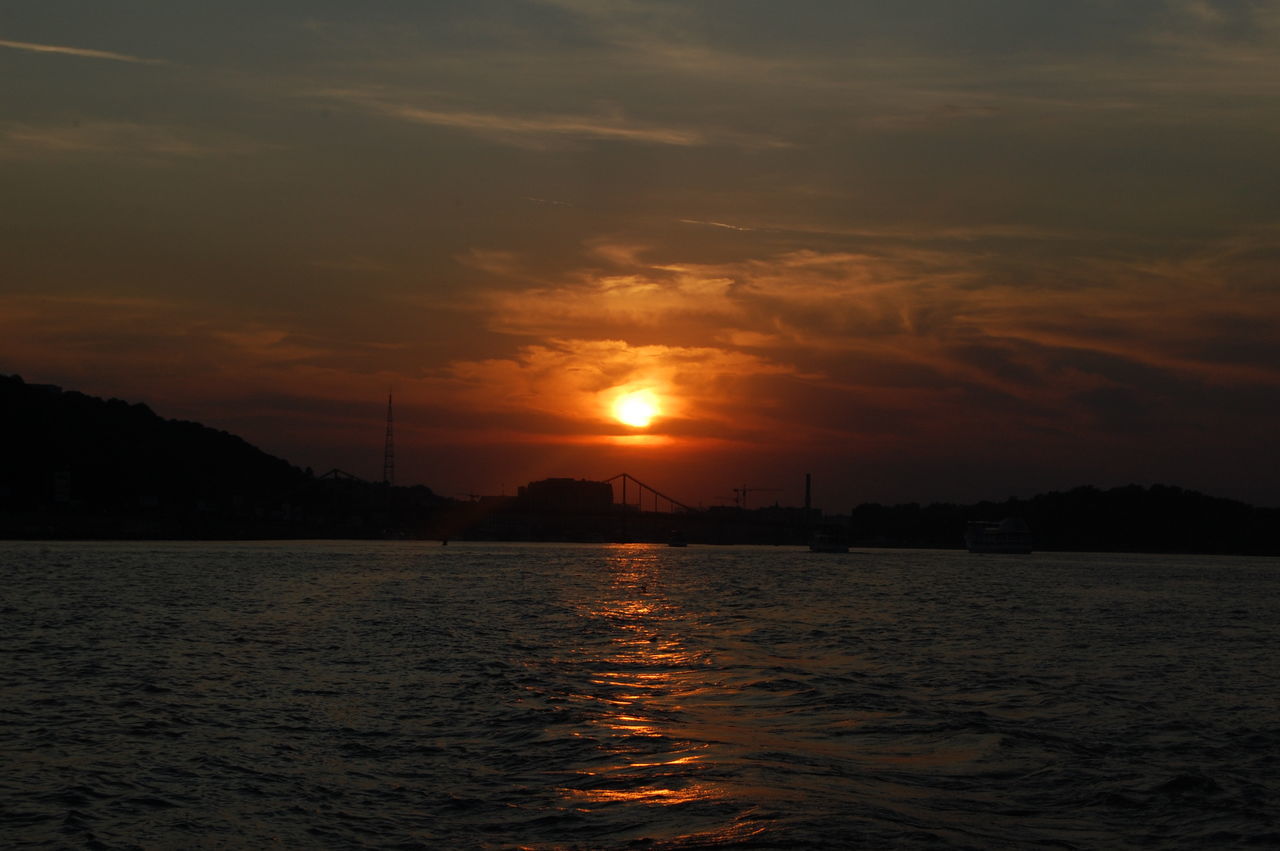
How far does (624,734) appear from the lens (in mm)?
19953

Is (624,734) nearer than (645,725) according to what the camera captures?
Yes

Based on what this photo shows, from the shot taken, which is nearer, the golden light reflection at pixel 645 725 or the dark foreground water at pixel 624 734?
the dark foreground water at pixel 624 734

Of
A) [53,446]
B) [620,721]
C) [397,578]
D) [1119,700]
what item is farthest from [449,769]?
[53,446]

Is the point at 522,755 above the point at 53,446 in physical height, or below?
below

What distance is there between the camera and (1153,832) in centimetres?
1402

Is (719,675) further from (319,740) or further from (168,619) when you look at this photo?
(168,619)

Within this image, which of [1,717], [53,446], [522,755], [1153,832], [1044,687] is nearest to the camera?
[1153,832]

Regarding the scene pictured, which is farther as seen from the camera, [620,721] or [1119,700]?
[1119,700]

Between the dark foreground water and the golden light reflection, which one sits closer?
the dark foreground water

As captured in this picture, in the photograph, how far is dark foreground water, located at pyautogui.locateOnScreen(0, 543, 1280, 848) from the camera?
45.6 ft

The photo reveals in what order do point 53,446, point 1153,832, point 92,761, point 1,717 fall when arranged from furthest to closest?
point 53,446, point 1,717, point 92,761, point 1153,832

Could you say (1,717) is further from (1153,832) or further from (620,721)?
(1153,832)

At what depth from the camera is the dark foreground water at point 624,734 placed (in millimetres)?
13891

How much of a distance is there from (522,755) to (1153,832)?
8930mm
